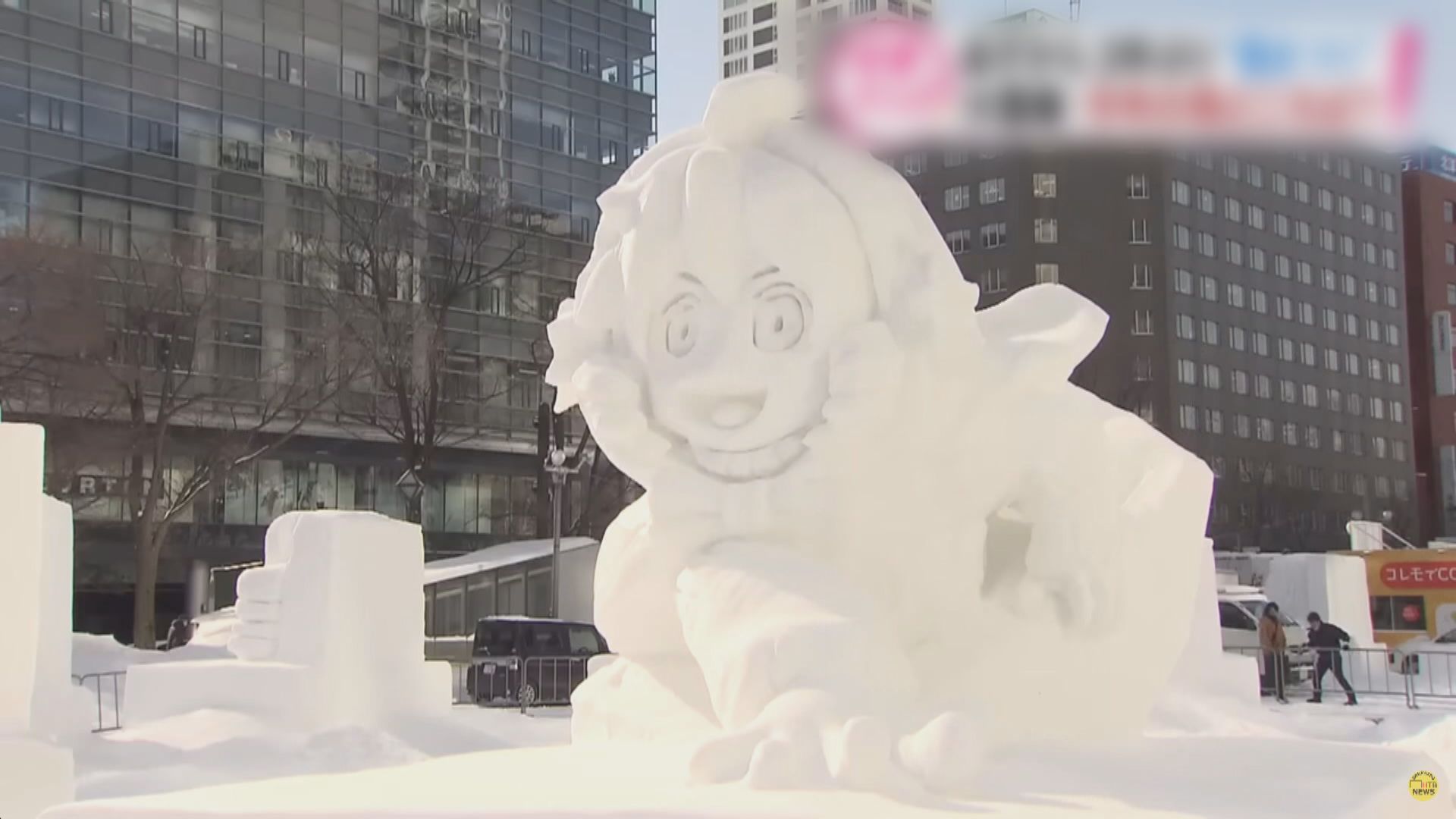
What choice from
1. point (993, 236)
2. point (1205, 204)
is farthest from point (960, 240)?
point (1205, 204)

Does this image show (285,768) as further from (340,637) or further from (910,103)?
(910,103)

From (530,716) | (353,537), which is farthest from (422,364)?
(353,537)

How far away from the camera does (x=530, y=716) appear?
560 inches

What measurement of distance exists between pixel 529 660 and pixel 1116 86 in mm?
13835

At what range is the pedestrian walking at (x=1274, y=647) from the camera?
1648 centimetres

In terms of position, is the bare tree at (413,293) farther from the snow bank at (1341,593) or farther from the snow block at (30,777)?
the snow block at (30,777)

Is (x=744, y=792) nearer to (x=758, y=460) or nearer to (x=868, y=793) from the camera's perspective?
(x=868, y=793)

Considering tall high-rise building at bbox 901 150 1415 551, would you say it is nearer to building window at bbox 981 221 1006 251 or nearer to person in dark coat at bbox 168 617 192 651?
building window at bbox 981 221 1006 251

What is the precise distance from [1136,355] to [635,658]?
3385cm

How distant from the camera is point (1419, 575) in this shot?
72.0ft

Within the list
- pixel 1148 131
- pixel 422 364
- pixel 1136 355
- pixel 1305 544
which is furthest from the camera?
pixel 1305 544

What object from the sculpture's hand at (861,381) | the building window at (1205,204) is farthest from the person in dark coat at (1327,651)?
the building window at (1205,204)

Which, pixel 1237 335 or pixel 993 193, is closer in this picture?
pixel 993 193

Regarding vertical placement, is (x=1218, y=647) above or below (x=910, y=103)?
below
